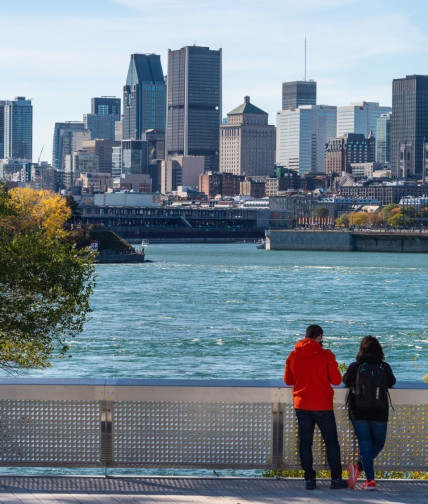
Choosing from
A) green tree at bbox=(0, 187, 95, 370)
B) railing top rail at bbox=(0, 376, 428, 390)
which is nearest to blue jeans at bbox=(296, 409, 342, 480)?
railing top rail at bbox=(0, 376, 428, 390)

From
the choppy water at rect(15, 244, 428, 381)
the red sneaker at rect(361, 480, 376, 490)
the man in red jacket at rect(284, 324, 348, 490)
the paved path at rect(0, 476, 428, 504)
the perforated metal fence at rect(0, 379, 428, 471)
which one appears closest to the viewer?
the paved path at rect(0, 476, 428, 504)

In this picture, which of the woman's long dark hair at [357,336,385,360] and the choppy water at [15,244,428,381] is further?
the choppy water at [15,244,428,381]

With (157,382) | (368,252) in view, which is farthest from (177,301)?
(368,252)

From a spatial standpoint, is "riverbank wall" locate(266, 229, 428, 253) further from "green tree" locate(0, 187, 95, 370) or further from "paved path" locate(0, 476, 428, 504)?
"paved path" locate(0, 476, 428, 504)

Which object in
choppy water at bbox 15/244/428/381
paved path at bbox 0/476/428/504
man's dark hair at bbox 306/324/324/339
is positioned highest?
man's dark hair at bbox 306/324/324/339

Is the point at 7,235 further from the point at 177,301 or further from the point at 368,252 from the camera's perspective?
the point at 368,252


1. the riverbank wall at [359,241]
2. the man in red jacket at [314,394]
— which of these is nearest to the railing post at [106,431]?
the man in red jacket at [314,394]

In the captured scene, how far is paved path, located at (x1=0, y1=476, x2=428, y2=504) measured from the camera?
32.1ft

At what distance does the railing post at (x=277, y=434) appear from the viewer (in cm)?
1074

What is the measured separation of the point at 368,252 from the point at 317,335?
5745 inches

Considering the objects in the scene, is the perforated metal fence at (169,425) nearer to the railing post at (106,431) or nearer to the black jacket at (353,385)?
the railing post at (106,431)

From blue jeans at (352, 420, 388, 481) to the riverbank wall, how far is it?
144850mm

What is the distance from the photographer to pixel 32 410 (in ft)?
35.0

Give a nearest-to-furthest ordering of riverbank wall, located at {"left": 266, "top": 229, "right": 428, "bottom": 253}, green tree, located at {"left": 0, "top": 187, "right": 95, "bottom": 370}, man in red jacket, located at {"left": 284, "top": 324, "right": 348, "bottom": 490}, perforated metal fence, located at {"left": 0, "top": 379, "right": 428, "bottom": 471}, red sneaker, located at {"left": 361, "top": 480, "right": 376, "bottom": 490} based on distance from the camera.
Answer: red sneaker, located at {"left": 361, "top": 480, "right": 376, "bottom": 490}
man in red jacket, located at {"left": 284, "top": 324, "right": 348, "bottom": 490}
perforated metal fence, located at {"left": 0, "top": 379, "right": 428, "bottom": 471}
green tree, located at {"left": 0, "top": 187, "right": 95, "bottom": 370}
riverbank wall, located at {"left": 266, "top": 229, "right": 428, "bottom": 253}
